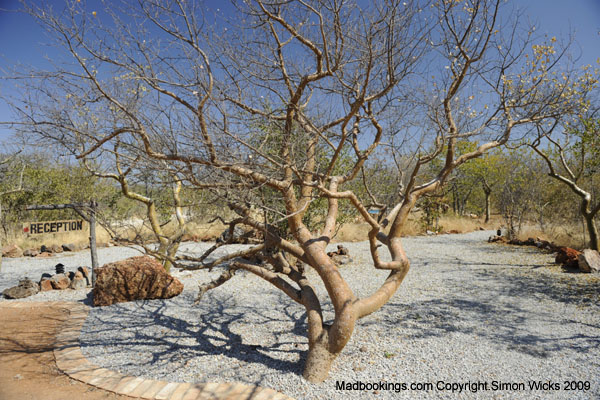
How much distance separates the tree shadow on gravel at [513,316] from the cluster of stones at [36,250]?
34.3ft

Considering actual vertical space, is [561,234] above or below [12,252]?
below

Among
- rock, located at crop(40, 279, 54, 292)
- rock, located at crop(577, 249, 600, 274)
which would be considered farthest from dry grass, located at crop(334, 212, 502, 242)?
rock, located at crop(40, 279, 54, 292)

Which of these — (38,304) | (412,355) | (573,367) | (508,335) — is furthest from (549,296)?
(38,304)

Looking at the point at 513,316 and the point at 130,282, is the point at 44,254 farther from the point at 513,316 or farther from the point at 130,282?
the point at 513,316

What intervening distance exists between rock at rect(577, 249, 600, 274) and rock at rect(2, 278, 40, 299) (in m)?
10.0

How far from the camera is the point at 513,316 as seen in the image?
463 cm

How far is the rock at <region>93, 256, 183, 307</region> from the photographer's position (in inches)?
210

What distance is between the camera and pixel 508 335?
13.1 ft

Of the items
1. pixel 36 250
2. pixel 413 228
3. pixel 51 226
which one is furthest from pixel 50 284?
pixel 413 228

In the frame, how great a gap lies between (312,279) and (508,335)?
370cm

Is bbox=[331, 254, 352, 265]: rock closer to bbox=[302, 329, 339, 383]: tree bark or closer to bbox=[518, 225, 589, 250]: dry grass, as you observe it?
bbox=[302, 329, 339, 383]: tree bark

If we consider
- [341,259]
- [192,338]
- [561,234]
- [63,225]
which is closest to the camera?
[192,338]

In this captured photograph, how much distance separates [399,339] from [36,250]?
11494 millimetres

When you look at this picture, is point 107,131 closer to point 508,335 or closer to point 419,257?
point 508,335
